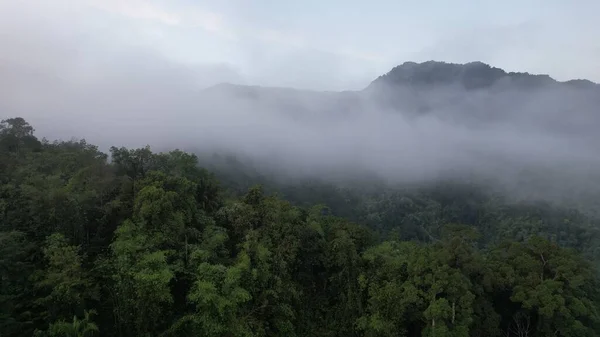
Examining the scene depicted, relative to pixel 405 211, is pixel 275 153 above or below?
above

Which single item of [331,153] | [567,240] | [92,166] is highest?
[92,166]

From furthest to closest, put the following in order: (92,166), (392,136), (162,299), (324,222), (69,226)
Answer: (392,136), (324,222), (92,166), (69,226), (162,299)

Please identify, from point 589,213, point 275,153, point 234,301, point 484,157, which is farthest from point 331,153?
point 234,301

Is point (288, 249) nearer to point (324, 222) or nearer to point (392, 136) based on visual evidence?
point (324, 222)

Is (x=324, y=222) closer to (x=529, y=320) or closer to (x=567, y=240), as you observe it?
(x=529, y=320)

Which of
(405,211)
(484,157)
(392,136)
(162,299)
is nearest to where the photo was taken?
(162,299)

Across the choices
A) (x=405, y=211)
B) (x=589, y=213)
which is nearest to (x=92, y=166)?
(x=405, y=211)

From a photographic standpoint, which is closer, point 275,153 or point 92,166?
point 92,166
